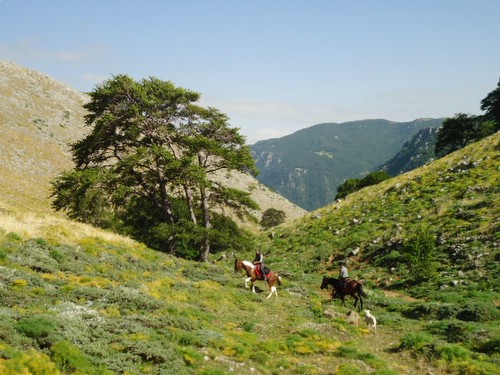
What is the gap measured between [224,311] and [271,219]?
95.1 meters

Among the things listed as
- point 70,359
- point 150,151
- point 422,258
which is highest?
point 150,151

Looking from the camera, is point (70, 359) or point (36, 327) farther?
point (36, 327)

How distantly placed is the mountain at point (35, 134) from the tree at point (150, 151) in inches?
1298

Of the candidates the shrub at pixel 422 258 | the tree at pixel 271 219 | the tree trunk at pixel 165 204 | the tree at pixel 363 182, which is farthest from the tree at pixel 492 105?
the tree trunk at pixel 165 204

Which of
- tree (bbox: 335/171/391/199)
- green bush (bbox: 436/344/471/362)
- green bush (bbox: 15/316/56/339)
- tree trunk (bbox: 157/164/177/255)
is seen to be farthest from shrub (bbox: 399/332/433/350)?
tree (bbox: 335/171/391/199)

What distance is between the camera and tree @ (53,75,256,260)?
28828 millimetres

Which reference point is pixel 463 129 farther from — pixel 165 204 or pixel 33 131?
pixel 33 131

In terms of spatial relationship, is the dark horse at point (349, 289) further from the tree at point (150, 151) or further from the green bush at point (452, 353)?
the tree at point (150, 151)

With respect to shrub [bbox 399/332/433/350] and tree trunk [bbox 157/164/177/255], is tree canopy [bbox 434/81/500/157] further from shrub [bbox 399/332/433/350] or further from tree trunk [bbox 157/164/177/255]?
shrub [bbox 399/332/433/350]

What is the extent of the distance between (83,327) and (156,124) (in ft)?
69.9

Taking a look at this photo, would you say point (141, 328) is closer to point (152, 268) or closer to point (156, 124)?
point (152, 268)

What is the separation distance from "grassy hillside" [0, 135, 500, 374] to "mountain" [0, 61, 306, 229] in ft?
121

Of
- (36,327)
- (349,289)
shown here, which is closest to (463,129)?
(349,289)

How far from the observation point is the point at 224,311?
19797mm
